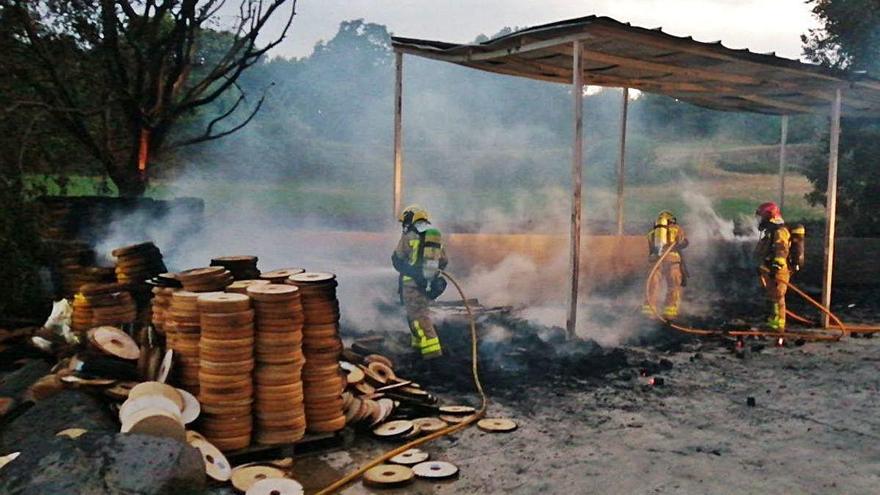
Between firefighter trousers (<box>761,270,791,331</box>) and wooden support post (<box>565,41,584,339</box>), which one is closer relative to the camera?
wooden support post (<box>565,41,584,339</box>)

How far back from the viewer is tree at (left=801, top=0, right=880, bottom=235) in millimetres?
16688

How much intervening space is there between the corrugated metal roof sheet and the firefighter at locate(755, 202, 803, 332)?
2.03 meters

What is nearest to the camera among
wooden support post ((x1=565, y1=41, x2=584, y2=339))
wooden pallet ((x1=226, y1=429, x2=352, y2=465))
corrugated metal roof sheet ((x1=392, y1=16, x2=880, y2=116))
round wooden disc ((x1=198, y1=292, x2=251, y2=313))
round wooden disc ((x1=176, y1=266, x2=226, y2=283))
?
round wooden disc ((x1=198, y1=292, x2=251, y2=313))

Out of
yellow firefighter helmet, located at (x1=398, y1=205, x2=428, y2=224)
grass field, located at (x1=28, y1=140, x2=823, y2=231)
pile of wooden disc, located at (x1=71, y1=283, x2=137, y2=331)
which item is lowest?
pile of wooden disc, located at (x1=71, y1=283, x2=137, y2=331)

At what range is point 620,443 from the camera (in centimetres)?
551

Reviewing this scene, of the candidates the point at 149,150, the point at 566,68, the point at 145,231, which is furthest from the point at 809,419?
the point at 149,150

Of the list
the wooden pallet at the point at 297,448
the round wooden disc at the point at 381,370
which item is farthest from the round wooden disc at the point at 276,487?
the round wooden disc at the point at 381,370

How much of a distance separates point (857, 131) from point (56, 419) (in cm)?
1828

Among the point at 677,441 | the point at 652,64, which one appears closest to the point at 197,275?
the point at 677,441

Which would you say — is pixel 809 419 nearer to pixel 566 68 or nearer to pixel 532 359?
pixel 532 359

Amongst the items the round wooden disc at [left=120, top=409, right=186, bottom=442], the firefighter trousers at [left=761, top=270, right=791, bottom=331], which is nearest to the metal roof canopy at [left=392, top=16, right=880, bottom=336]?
the firefighter trousers at [left=761, top=270, right=791, bottom=331]

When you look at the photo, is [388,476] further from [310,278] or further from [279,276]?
[279,276]

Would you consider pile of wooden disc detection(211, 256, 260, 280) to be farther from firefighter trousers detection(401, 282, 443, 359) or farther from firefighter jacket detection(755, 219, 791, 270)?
firefighter jacket detection(755, 219, 791, 270)

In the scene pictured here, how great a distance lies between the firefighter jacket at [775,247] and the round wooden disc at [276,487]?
827cm
